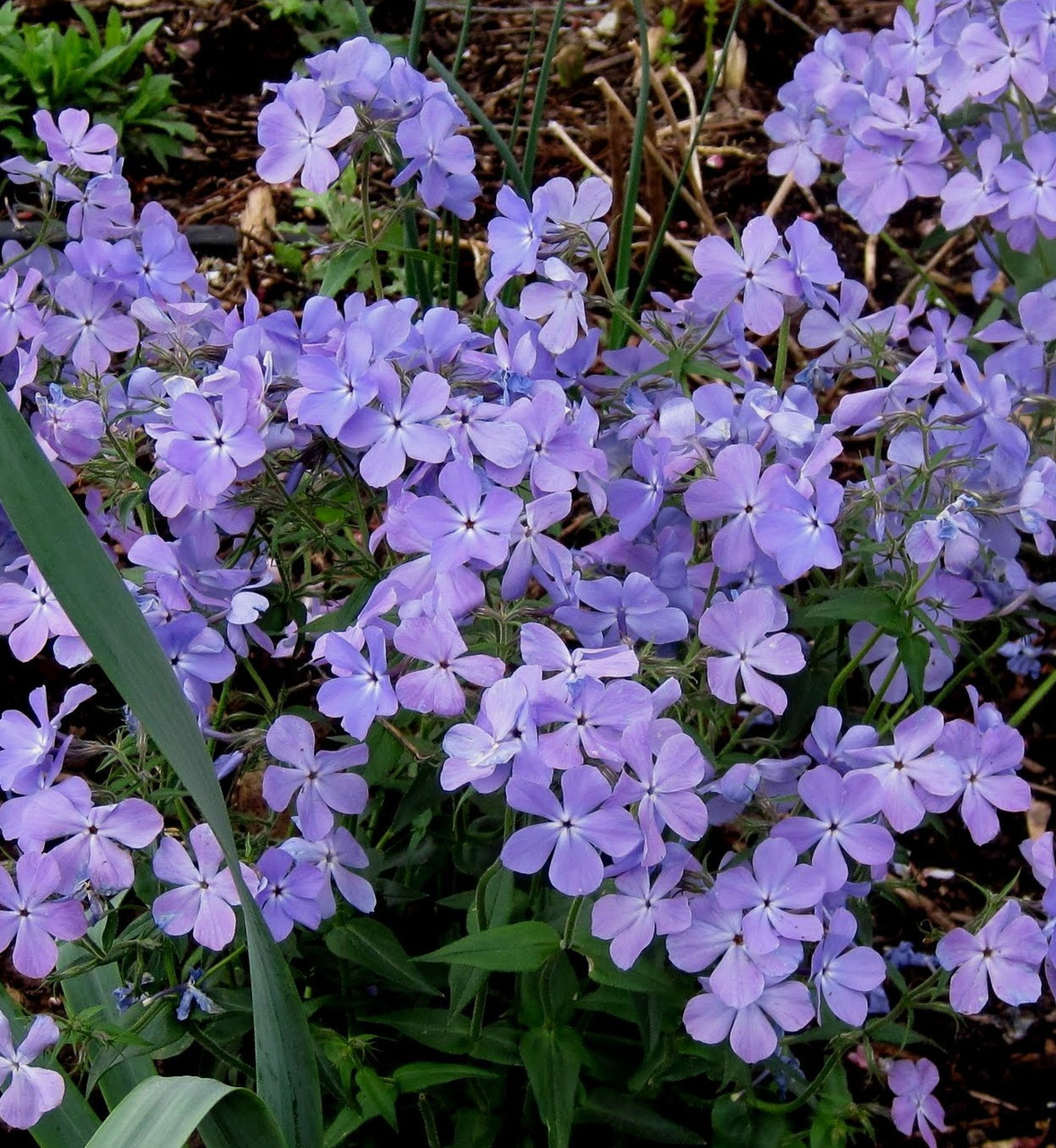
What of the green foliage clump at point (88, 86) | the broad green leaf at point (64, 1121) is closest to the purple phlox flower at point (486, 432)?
the broad green leaf at point (64, 1121)

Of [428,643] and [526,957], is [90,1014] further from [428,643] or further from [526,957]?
[428,643]

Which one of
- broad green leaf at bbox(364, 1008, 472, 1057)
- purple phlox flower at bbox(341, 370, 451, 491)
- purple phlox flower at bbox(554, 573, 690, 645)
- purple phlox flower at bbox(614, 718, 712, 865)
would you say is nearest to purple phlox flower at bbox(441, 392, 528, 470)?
purple phlox flower at bbox(341, 370, 451, 491)

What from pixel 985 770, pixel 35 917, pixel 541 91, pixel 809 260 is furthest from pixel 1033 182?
pixel 35 917

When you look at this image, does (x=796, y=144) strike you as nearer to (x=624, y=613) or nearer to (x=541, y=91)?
(x=541, y=91)

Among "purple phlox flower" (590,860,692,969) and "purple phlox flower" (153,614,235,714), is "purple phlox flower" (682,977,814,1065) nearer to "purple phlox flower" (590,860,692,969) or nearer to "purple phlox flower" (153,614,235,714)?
"purple phlox flower" (590,860,692,969)

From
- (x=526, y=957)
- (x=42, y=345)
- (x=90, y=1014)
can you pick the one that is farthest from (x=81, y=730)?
(x=526, y=957)

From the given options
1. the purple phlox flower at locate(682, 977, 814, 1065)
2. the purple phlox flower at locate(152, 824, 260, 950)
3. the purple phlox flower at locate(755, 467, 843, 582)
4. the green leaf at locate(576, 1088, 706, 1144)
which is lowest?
the green leaf at locate(576, 1088, 706, 1144)
